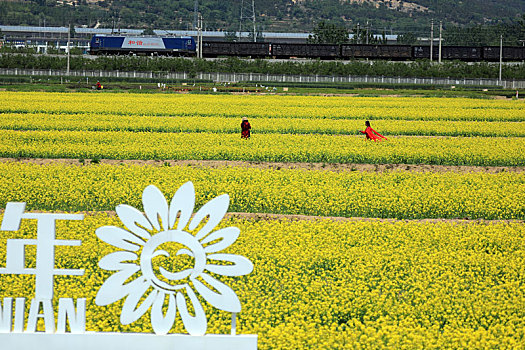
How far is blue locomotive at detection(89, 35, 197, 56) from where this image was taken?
117312 mm

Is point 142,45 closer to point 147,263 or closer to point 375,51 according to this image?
point 375,51

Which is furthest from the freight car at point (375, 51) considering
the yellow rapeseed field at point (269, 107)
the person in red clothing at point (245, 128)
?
the person in red clothing at point (245, 128)

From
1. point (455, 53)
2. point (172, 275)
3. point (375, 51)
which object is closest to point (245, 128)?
point (172, 275)

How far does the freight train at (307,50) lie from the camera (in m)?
112

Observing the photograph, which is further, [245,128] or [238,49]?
[238,49]

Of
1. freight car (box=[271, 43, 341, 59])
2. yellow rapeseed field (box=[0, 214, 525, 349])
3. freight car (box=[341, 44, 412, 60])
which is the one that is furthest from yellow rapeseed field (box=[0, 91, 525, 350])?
freight car (box=[271, 43, 341, 59])

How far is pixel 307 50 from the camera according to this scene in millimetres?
114938

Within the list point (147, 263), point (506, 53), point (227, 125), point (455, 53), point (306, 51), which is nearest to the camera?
point (147, 263)

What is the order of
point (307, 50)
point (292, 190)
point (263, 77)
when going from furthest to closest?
point (307, 50), point (263, 77), point (292, 190)

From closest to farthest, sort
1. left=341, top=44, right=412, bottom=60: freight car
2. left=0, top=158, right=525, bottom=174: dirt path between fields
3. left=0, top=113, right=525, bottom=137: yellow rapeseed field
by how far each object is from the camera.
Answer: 1. left=0, top=158, right=525, bottom=174: dirt path between fields
2. left=0, top=113, right=525, bottom=137: yellow rapeseed field
3. left=341, top=44, right=412, bottom=60: freight car

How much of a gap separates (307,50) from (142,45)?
2650cm

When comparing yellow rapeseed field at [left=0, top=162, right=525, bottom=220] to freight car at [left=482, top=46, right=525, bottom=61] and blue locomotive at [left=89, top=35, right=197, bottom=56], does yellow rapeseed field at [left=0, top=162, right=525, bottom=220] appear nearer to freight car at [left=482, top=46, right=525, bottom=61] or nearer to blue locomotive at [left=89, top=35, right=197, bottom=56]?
freight car at [left=482, top=46, right=525, bottom=61]

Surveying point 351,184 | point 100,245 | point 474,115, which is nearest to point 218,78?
point 474,115

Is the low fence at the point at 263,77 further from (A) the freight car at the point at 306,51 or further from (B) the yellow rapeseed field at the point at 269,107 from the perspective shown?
(B) the yellow rapeseed field at the point at 269,107
